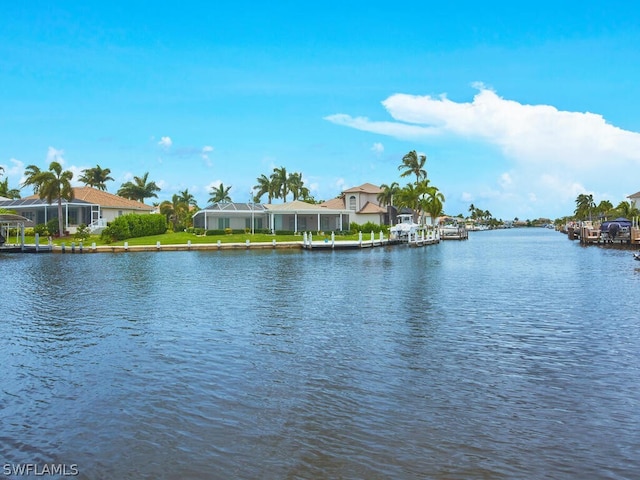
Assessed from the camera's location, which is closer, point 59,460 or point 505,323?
point 59,460

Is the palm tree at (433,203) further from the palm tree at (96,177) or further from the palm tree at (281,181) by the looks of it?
the palm tree at (96,177)

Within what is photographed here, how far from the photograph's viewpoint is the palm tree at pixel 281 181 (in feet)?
375

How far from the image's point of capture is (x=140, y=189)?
4281 inches

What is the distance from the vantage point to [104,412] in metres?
11.4

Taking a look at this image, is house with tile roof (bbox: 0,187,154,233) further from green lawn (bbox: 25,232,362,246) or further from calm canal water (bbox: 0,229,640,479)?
calm canal water (bbox: 0,229,640,479)

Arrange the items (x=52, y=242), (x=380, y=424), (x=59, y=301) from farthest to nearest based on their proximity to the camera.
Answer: (x=52, y=242)
(x=59, y=301)
(x=380, y=424)

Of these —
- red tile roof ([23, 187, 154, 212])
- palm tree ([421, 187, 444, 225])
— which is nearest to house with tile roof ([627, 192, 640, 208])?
palm tree ([421, 187, 444, 225])

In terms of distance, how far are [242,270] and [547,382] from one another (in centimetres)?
3150

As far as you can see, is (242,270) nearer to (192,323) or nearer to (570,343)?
(192,323)

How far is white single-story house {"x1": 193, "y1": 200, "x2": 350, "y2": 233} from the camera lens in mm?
82438

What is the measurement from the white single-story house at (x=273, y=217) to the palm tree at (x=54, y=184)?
19.2m

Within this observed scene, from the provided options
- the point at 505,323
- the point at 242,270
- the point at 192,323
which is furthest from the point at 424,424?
the point at 242,270

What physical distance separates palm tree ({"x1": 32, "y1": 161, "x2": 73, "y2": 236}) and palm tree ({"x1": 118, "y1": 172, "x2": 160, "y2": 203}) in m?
38.3

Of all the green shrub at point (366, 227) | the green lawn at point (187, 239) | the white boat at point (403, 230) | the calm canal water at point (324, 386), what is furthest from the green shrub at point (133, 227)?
the calm canal water at point (324, 386)
